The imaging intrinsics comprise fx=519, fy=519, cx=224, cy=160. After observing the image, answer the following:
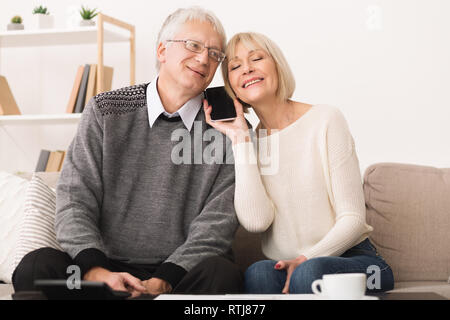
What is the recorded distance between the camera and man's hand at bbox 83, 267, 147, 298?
4.27 ft

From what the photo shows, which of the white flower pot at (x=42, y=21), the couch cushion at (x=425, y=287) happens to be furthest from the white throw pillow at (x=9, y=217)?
the white flower pot at (x=42, y=21)

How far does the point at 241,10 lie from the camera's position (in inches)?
116

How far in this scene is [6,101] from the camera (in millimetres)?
3059

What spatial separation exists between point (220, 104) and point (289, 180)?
13.3 inches

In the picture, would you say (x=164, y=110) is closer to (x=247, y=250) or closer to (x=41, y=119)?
(x=247, y=250)

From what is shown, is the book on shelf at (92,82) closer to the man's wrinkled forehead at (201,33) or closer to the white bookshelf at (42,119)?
the white bookshelf at (42,119)

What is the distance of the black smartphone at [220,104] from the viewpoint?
166 centimetres

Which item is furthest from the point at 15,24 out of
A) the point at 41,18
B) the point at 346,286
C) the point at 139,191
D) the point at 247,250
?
the point at 346,286

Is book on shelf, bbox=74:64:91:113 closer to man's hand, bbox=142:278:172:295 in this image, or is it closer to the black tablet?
man's hand, bbox=142:278:172:295

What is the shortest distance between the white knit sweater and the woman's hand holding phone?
3 centimetres

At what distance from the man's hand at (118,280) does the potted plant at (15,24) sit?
2.17 m

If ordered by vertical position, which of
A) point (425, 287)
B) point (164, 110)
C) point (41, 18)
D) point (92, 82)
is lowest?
point (425, 287)

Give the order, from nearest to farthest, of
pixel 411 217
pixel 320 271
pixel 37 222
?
pixel 320 271 → pixel 37 222 → pixel 411 217
